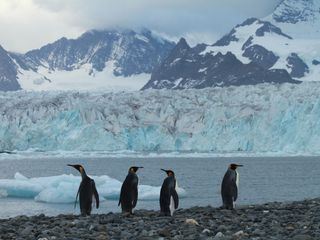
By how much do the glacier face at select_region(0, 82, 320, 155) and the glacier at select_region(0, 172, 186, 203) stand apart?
24.0m

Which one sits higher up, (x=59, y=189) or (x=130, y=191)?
(x=130, y=191)

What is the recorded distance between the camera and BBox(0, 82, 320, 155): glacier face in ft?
159

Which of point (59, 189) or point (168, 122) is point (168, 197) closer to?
point (59, 189)

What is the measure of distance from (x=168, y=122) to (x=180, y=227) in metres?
41.7

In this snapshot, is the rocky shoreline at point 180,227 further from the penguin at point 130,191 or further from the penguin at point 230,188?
the penguin at point 230,188

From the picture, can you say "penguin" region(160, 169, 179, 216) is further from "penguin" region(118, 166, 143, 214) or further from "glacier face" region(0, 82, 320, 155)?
"glacier face" region(0, 82, 320, 155)

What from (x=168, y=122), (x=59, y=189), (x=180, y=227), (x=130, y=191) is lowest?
(x=180, y=227)

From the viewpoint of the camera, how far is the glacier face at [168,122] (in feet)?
159

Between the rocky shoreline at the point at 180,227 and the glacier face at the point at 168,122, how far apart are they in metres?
36.3

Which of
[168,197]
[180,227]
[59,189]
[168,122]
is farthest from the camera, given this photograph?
[168,122]

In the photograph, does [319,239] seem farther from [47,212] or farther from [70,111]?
[70,111]

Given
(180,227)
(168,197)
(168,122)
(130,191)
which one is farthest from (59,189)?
(168,122)

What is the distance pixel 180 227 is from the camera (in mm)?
9359

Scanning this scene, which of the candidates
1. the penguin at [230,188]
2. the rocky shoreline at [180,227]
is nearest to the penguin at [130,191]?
the rocky shoreline at [180,227]
